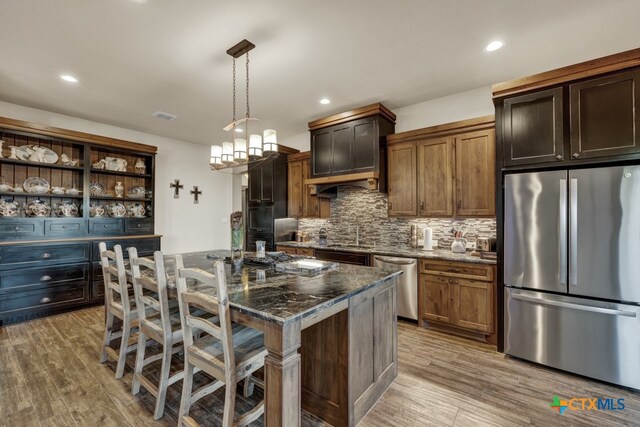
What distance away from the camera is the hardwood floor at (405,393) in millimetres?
1915

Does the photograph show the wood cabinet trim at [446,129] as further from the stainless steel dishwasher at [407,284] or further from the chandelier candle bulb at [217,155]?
the chandelier candle bulb at [217,155]

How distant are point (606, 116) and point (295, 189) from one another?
13.1ft

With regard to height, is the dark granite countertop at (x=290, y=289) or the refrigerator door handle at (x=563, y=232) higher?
the refrigerator door handle at (x=563, y=232)

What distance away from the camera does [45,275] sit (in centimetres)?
386

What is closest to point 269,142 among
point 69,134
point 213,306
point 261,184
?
point 213,306

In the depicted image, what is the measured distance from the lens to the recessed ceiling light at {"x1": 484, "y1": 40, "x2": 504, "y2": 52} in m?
2.66

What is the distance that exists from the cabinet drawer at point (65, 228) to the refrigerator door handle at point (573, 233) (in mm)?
6011

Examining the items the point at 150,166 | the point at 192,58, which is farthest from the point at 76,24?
the point at 150,166

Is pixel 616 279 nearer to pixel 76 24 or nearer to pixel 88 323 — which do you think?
pixel 76 24

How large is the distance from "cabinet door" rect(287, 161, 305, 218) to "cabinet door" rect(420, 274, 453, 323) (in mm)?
2459

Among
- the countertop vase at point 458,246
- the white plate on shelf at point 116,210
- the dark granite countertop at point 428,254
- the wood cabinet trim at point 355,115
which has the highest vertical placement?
the wood cabinet trim at point 355,115

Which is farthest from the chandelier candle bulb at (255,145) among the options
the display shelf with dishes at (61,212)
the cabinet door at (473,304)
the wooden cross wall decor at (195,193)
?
the wooden cross wall decor at (195,193)

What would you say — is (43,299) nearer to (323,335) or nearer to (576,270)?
(323,335)

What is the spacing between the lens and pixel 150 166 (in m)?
5.24
